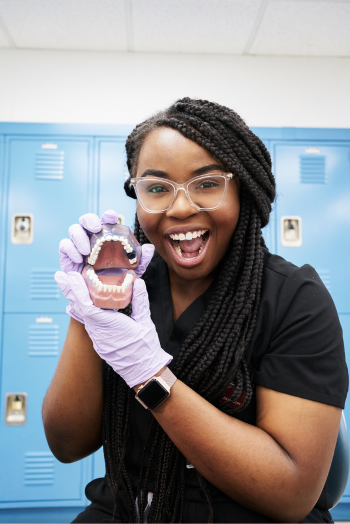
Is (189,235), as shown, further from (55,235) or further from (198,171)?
(55,235)

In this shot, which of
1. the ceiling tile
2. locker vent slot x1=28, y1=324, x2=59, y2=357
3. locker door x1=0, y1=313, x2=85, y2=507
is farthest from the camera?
the ceiling tile

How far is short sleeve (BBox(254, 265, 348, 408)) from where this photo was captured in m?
0.78

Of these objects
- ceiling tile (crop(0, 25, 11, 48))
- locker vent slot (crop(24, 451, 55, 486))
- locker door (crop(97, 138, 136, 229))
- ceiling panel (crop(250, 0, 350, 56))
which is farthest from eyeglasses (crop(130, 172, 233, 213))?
ceiling tile (crop(0, 25, 11, 48))

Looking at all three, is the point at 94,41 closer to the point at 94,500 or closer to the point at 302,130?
the point at 302,130

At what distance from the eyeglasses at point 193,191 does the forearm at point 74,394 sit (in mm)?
352

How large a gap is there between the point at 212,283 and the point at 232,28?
217 centimetres

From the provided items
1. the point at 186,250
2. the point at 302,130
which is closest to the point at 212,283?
the point at 186,250

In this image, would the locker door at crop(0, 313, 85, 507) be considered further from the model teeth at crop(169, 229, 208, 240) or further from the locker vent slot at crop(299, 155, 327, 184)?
the locker vent slot at crop(299, 155, 327, 184)

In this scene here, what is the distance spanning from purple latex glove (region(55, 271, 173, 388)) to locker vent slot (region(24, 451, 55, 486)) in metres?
→ 1.68

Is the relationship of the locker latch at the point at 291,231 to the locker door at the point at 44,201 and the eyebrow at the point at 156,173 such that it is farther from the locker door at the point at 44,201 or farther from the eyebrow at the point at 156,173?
the eyebrow at the point at 156,173

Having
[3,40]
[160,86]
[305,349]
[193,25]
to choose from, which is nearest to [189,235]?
[305,349]

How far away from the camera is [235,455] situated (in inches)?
28.4

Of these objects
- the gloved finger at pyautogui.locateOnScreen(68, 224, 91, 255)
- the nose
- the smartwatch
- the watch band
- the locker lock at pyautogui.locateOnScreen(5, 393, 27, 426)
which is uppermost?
the nose

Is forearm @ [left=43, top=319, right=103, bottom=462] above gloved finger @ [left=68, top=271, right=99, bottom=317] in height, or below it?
below
